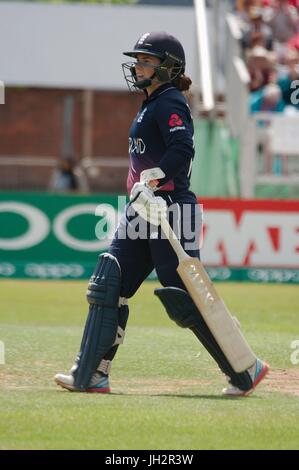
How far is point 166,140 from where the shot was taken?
7016 mm

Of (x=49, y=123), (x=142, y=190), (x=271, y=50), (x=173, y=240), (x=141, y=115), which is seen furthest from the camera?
(x=49, y=123)

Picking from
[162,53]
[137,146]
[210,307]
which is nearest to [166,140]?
[137,146]

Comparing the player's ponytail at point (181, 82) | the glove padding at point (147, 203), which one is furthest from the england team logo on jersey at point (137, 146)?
the player's ponytail at point (181, 82)

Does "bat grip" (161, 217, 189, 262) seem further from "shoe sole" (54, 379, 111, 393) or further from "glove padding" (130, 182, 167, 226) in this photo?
"shoe sole" (54, 379, 111, 393)

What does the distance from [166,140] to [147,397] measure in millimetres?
1585

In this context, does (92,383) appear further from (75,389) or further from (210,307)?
(210,307)

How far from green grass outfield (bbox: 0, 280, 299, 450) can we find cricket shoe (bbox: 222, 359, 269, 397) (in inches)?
2.8

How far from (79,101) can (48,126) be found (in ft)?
4.97

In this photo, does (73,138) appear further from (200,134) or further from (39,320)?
(39,320)

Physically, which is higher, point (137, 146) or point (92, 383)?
point (137, 146)

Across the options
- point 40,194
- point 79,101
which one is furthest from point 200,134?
point 79,101

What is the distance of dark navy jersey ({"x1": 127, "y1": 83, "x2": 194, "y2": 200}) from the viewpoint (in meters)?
6.98

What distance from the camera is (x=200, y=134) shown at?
62.0ft

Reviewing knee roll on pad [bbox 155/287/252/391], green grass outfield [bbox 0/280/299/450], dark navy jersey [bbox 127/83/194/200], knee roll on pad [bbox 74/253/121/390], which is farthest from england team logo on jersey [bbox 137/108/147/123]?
green grass outfield [bbox 0/280/299/450]
